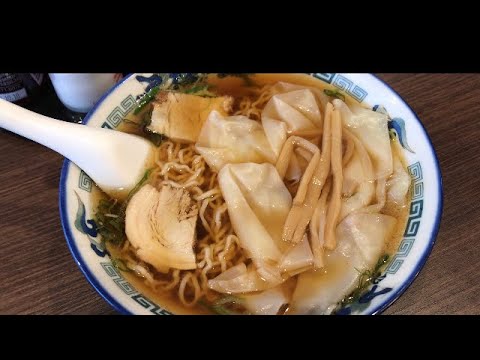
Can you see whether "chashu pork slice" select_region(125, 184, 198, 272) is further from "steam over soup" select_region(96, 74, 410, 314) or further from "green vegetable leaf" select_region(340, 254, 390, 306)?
"green vegetable leaf" select_region(340, 254, 390, 306)

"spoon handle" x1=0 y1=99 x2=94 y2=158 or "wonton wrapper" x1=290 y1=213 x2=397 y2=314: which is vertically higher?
"spoon handle" x1=0 y1=99 x2=94 y2=158

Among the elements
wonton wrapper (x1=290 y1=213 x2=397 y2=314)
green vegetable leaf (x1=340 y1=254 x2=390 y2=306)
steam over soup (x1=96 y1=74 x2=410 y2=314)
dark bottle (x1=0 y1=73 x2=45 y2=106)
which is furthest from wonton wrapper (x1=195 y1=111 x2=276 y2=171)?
dark bottle (x1=0 y1=73 x2=45 y2=106)

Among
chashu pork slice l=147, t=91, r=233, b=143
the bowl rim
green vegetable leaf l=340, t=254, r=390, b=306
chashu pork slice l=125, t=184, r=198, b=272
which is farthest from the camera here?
chashu pork slice l=147, t=91, r=233, b=143

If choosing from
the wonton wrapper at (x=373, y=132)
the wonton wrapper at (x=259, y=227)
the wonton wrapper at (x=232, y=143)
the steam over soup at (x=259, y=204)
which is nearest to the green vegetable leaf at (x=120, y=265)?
the steam over soup at (x=259, y=204)

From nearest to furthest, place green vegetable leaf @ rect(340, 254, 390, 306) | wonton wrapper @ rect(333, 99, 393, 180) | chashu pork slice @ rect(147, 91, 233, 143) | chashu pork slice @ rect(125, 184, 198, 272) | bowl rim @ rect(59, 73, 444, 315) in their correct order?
bowl rim @ rect(59, 73, 444, 315) → green vegetable leaf @ rect(340, 254, 390, 306) → chashu pork slice @ rect(125, 184, 198, 272) → wonton wrapper @ rect(333, 99, 393, 180) → chashu pork slice @ rect(147, 91, 233, 143)

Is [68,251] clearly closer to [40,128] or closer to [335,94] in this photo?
[40,128]

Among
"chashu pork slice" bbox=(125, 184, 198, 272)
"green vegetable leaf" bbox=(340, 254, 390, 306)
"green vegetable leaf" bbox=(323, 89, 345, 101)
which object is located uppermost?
"green vegetable leaf" bbox=(323, 89, 345, 101)
